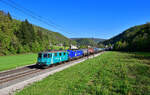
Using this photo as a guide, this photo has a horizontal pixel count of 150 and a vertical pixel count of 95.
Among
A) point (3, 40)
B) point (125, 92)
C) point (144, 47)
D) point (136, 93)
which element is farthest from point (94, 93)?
point (144, 47)

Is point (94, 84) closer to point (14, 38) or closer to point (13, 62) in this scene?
point (13, 62)

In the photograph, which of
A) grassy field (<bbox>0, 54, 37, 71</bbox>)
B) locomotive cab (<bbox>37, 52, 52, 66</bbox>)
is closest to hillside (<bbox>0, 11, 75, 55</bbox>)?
grassy field (<bbox>0, 54, 37, 71</bbox>)

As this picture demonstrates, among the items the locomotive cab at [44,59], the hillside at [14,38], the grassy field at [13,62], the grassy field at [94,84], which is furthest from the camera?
the hillside at [14,38]

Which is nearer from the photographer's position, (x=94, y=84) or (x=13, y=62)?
(x=94, y=84)

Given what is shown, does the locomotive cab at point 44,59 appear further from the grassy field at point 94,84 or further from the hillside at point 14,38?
the hillside at point 14,38

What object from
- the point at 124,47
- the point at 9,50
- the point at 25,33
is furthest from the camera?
the point at 124,47

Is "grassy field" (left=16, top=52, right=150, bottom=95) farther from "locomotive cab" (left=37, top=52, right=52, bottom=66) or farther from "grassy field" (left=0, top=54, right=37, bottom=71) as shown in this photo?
"grassy field" (left=0, top=54, right=37, bottom=71)

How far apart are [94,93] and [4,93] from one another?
7.61 m

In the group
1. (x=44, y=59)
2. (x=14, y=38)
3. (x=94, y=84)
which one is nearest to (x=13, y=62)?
(x=44, y=59)

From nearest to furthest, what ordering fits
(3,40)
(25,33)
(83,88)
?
(83,88), (3,40), (25,33)

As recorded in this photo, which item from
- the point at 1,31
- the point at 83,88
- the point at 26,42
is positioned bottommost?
the point at 83,88

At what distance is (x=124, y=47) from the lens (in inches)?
4323

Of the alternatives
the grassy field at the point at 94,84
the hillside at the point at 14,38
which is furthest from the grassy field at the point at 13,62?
the hillside at the point at 14,38

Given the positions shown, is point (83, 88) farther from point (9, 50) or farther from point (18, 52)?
point (18, 52)
